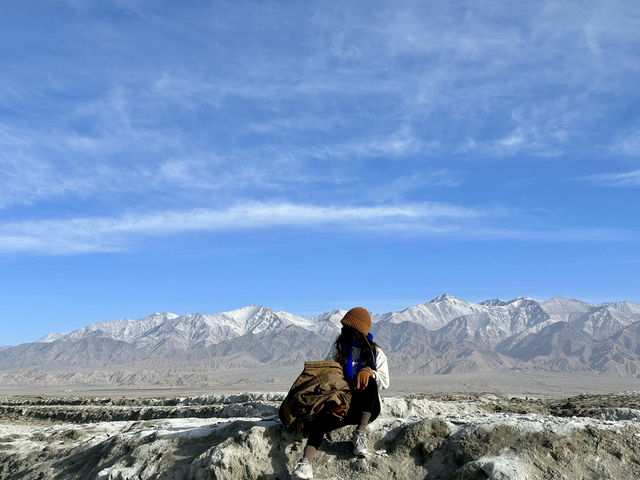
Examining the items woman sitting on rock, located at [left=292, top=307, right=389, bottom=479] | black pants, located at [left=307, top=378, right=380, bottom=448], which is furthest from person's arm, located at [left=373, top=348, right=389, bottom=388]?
black pants, located at [left=307, top=378, right=380, bottom=448]

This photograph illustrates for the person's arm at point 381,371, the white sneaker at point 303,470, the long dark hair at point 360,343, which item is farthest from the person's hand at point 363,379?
the white sneaker at point 303,470

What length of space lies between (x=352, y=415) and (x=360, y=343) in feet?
2.59

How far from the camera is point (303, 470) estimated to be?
17.6 ft

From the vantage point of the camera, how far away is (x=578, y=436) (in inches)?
220

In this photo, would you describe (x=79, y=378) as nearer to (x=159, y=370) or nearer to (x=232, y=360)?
(x=159, y=370)

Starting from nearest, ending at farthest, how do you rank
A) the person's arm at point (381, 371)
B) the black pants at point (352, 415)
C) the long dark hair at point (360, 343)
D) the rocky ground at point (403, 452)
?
the rocky ground at point (403, 452) < the black pants at point (352, 415) < the person's arm at point (381, 371) < the long dark hair at point (360, 343)

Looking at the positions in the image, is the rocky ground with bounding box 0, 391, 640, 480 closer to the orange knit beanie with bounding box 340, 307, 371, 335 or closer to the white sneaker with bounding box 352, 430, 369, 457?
the white sneaker with bounding box 352, 430, 369, 457

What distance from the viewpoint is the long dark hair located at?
6.17 metres

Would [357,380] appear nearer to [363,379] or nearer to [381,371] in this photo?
[363,379]

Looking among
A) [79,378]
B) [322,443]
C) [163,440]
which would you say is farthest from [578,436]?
[79,378]

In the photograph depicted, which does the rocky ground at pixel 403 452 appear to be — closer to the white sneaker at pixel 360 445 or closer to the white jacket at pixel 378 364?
the white sneaker at pixel 360 445

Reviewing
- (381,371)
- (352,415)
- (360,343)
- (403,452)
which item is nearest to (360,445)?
(352,415)

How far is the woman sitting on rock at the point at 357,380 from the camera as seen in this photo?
5762mm

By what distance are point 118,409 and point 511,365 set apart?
15060 cm
